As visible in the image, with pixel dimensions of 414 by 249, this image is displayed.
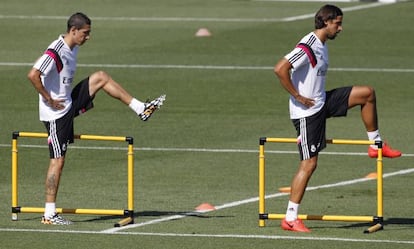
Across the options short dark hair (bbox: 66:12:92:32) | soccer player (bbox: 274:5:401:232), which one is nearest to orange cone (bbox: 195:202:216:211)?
soccer player (bbox: 274:5:401:232)

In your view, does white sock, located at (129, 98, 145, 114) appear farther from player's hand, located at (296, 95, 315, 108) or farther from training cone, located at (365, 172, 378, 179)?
training cone, located at (365, 172, 378, 179)

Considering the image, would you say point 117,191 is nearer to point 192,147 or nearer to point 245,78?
point 192,147

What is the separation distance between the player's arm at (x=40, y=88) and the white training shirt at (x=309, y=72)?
9.11 ft

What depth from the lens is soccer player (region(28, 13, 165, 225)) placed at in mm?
18078

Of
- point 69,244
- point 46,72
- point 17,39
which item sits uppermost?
point 17,39

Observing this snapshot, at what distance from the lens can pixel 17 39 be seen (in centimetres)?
3838

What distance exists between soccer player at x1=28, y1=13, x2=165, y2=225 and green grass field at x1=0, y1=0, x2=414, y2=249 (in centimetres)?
54

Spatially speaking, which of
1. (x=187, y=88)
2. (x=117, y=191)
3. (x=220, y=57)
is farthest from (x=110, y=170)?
(x=220, y=57)

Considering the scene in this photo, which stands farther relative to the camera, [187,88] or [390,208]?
[187,88]

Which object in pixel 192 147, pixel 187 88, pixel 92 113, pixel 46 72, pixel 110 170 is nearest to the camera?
pixel 46 72

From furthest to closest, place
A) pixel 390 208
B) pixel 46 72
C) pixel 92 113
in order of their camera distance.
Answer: pixel 92 113, pixel 390 208, pixel 46 72

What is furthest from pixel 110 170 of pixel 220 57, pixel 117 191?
pixel 220 57

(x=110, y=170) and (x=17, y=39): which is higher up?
(x=17, y=39)

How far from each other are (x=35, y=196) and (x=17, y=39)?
1847 centimetres
